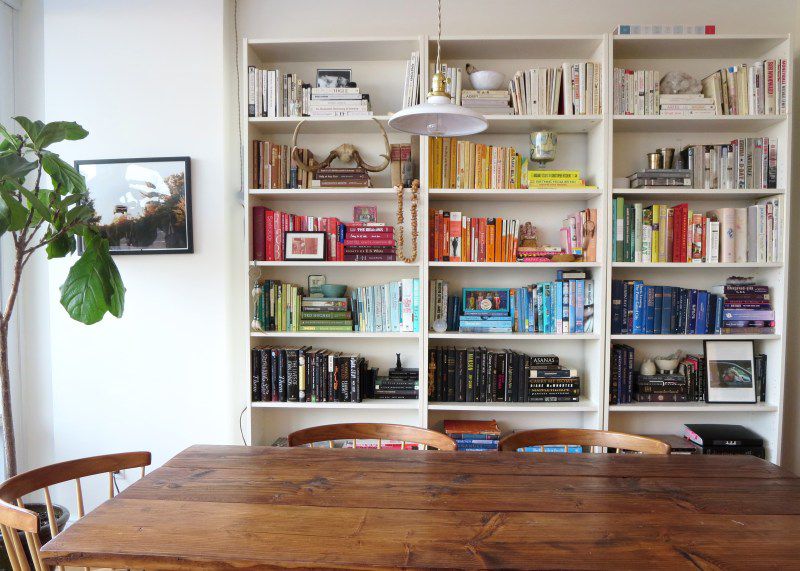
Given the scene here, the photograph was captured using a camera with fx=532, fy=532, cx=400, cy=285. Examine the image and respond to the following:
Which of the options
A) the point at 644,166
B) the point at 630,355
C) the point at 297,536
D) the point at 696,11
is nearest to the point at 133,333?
the point at 297,536

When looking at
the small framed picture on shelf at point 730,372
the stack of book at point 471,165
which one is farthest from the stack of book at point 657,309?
A: the stack of book at point 471,165

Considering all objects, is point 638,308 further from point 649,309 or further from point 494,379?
point 494,379

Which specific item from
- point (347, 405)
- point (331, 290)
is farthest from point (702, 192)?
point (347, 405)

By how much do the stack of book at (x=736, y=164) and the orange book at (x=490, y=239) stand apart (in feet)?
3.25

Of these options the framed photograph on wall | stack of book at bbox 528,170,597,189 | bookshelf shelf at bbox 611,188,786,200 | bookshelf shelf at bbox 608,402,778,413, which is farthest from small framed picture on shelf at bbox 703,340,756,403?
the framed photograph on wall

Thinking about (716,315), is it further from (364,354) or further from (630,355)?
(364,354)

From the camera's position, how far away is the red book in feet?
8.71

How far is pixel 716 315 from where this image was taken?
2.59m

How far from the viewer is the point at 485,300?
2.67 metres

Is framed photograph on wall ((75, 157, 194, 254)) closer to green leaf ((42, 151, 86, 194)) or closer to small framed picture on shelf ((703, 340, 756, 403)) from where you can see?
green leaf ((42, 151, 86, 194))

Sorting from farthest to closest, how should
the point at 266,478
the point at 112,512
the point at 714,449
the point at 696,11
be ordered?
the point at 696,11
the point at 714,449
the point at 266,478
the point at 112,512

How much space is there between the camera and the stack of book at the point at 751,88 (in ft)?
8.11

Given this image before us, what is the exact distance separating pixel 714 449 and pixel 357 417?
177 cm

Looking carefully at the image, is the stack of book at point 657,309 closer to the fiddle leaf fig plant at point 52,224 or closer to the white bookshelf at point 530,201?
the white bookshelf at point 530,201
